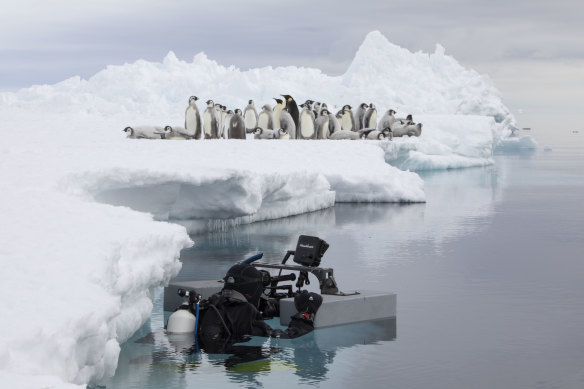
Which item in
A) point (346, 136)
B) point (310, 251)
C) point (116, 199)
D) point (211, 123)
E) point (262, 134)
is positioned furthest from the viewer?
point (346, 136)

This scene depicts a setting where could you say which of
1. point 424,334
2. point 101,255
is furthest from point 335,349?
point 101,255

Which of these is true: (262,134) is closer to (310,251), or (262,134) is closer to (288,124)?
(288,124)

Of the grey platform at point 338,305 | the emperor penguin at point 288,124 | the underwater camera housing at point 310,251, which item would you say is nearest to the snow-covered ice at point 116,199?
the grey platform at point 338,305

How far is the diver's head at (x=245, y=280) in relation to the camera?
6.43m

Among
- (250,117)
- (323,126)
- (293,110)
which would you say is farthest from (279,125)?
(323,126)

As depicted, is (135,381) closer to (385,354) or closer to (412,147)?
(385,354)

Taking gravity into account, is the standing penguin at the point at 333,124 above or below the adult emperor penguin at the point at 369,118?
below

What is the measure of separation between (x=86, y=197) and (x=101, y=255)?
14.7ft

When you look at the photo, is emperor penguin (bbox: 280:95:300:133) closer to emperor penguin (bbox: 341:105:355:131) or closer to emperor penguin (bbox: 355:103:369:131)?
emperor penguin (bbox: 341:105:355:131)

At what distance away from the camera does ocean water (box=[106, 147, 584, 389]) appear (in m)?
5.79

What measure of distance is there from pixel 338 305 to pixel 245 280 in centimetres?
83

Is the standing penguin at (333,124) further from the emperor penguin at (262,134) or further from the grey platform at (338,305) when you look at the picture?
the grey platform at (338,305)

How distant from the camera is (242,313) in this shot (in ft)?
20.6

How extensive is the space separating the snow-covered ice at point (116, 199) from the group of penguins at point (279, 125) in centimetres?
124
